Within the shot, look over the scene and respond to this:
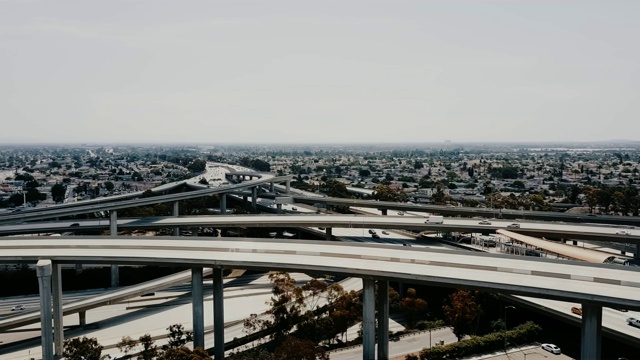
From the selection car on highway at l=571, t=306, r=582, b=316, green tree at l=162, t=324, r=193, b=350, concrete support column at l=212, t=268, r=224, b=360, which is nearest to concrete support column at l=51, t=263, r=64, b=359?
green tree at l=162, t=324, r=193, b=350

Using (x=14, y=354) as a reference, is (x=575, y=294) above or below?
above

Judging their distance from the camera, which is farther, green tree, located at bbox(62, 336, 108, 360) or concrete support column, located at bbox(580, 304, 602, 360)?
green tree, located at bbox(62, 336, 108, 360)

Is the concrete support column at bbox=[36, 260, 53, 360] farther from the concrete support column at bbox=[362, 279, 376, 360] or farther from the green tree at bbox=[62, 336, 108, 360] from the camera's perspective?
the concrete support column at bbox=[362, 279, 376, 360]

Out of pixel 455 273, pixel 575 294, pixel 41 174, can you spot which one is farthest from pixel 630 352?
pixel 41 174

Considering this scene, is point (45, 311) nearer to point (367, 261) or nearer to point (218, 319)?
point (218, 319)

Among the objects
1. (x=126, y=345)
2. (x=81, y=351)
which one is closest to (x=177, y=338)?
(x=126, y=345)

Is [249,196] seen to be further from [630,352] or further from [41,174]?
[41,174]
